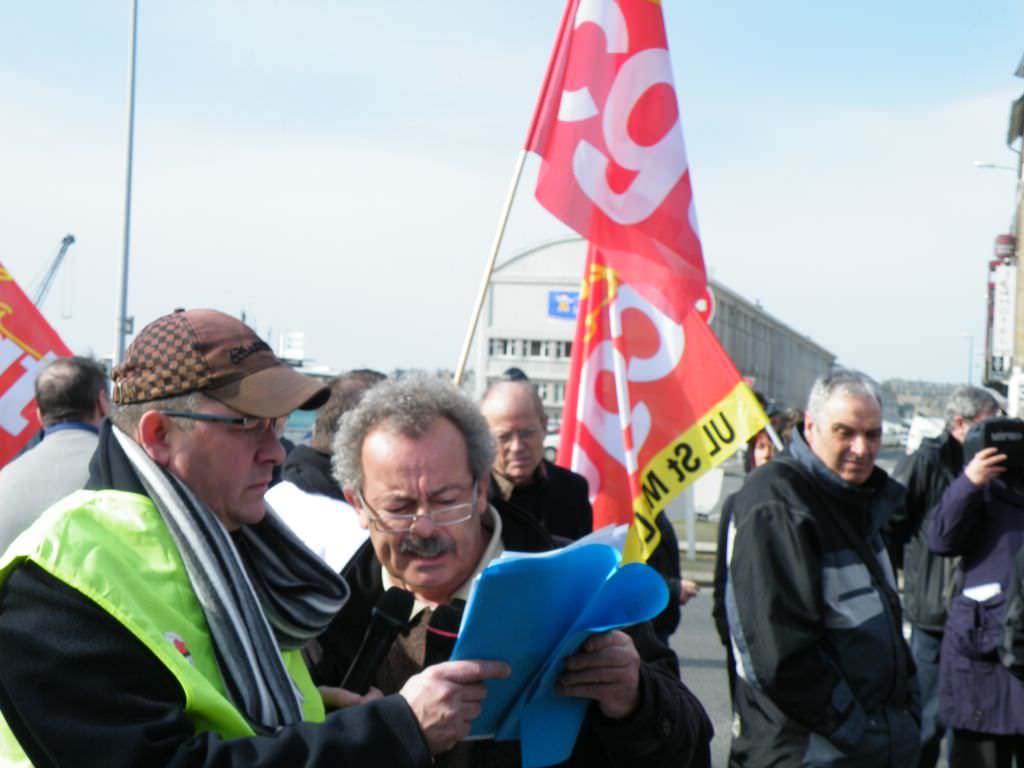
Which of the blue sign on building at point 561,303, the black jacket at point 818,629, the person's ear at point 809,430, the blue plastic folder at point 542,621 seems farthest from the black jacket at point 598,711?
the blue sign on building at point 561,303

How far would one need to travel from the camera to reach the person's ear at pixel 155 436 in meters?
1.85

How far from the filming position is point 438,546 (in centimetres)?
234

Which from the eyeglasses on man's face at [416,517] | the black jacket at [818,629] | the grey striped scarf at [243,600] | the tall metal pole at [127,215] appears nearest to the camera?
the grey striped scarf at [243,600]

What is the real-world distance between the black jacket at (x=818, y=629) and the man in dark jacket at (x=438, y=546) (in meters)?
1.06

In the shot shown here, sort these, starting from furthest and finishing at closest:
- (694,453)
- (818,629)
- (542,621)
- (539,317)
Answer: (539,317)
(694,453)
(818,629)
(542,621)

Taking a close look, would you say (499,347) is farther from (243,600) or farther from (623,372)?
(243,600)

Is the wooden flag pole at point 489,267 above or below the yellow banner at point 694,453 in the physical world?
above

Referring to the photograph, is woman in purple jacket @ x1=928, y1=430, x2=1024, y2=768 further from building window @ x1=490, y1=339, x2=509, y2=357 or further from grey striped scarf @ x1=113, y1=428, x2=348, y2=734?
building window @ x1=490, y1=339, x2=509, y2=357

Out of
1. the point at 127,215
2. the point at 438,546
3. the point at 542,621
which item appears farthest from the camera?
the point at 127,215

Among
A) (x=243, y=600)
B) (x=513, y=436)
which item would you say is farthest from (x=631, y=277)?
(x=243, y=600)

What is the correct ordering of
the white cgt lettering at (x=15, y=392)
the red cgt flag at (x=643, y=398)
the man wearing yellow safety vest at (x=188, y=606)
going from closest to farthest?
1. the man wearing yellow safety vest at (x=188, y=606)
2. the red cgt flag at (x=643, y=398)
3. the white cgt lettering at (x=15, y=392)

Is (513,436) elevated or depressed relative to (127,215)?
depressed

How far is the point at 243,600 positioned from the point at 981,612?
4078 mm

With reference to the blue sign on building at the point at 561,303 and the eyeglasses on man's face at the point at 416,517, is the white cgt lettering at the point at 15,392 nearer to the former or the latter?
the eyeglasses on man's face at the point at 416,517
